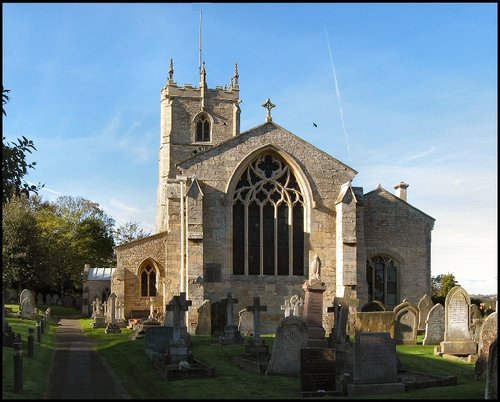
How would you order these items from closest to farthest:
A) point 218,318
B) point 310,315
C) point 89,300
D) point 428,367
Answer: point 428,367 < point 310,315 < point 218,318 < point 89,300

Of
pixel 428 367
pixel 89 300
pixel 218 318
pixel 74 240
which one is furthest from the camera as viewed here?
pixel 74 240

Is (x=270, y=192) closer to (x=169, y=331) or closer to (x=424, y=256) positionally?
(x=424, y=256)

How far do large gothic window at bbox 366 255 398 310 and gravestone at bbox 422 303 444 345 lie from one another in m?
10.5

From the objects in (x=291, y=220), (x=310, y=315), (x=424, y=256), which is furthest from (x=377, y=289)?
(x=310, y=315)

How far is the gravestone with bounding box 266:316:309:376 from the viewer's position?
1475 centimetres

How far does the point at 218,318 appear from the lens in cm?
2448

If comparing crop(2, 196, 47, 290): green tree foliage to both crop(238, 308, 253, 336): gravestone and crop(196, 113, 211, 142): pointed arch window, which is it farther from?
crop(238, 308, 253, 336): gravestone

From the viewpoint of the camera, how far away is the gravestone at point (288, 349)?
581 inches

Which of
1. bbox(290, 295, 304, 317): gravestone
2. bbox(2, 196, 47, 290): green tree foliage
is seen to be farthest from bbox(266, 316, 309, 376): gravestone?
bbox(2, 196, 47, 290): green tree foliage

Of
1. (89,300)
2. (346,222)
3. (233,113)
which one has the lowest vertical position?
(89,300)

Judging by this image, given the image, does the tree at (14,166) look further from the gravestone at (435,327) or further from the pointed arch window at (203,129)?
the pointed arch window at (203,129)

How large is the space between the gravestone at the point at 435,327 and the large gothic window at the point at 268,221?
377 inches

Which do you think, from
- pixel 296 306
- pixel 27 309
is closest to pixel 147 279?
pixel 27 309

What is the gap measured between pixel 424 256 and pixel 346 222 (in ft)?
17.0
